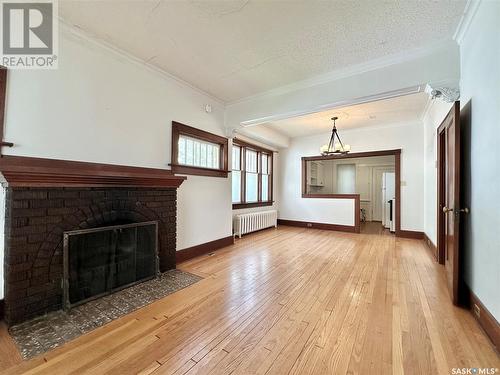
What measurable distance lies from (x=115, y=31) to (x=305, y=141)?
5.27m

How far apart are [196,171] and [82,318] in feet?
7.46

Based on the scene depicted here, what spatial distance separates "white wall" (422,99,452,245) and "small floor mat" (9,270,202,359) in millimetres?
4387

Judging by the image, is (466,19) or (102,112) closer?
(466,19)

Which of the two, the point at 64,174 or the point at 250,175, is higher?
the point at 250,175

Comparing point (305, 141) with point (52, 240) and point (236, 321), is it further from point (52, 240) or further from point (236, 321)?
point (52, 240)

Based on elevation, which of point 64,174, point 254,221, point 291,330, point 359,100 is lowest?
point 291,330

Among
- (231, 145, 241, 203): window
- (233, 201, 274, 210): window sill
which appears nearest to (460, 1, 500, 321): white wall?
(233, 201, 274, 210): window sill

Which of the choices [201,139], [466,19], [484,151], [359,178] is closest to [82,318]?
[201,139]

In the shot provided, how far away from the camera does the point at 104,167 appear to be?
2.42 m

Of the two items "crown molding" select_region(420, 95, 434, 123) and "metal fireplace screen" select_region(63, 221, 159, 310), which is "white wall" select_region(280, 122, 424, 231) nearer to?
"crown molding" select_region(420, 95, 434, 123)

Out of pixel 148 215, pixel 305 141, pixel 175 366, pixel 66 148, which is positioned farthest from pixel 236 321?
pixel 305 141

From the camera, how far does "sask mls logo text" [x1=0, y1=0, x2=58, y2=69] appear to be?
1877 millimetres

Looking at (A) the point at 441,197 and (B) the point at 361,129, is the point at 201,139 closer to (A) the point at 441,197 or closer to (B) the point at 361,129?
(A) the point at 441,197

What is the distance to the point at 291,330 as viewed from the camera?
1.76 meters
